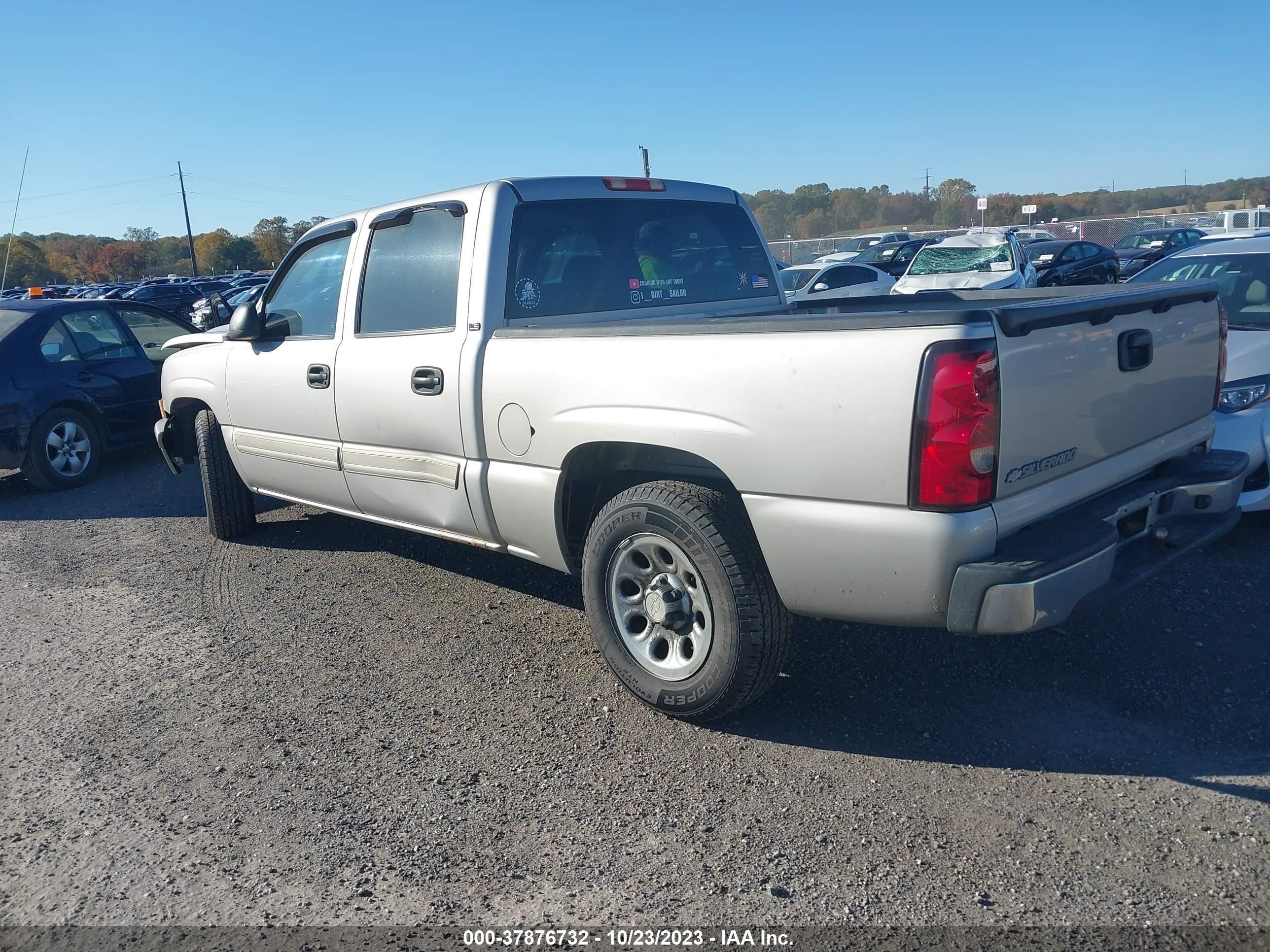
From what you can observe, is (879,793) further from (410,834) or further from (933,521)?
(410,834)

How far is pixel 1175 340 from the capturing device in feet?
12.8

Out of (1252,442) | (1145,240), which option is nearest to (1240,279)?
(1252,442)

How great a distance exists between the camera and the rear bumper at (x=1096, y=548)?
3031 millimetres

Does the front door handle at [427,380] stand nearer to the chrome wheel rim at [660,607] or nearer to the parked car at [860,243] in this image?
the chrome wheel rim at [660,607]

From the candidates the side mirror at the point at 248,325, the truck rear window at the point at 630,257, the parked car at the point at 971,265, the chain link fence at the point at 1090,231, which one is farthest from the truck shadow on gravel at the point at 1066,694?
the chain link fence at the point at 1090,231

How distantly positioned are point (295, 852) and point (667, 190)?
347 cm

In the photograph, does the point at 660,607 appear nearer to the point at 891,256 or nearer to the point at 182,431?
the point at 182,431

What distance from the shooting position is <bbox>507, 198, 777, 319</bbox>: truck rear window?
179 inches

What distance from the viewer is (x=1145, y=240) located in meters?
33.4

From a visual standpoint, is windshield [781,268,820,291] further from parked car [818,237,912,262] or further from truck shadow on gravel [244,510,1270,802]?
truck shadow on gravel [244,510,1270,802]

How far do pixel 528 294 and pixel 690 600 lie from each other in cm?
159

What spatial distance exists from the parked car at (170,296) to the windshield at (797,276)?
51.9 feet

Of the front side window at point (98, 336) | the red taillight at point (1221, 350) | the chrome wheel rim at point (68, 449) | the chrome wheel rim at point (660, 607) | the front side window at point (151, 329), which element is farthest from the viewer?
the front side window at point (151, 329)

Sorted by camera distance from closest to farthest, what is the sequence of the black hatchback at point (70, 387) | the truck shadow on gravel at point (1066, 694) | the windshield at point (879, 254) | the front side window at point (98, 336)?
the truck shadow on gravel at point (1066, 694), the black hatchback at point (70, 387), the front side window at point (98, 336), the windshield at point (879, 254)
